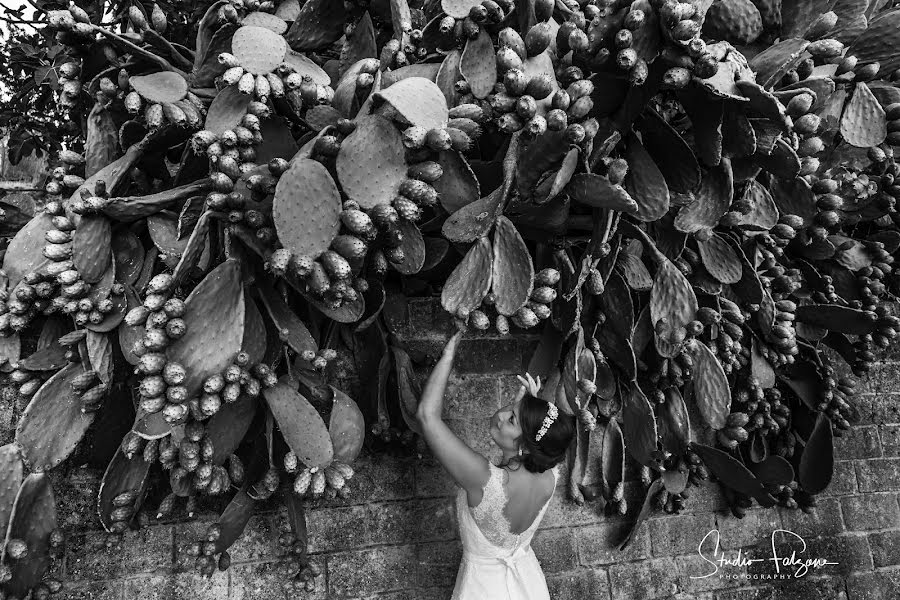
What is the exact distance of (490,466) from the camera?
62.4 inches

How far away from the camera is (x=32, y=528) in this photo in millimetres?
1338

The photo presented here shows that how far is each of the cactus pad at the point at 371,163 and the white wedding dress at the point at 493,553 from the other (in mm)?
835

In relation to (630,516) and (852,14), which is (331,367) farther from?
(852,14)

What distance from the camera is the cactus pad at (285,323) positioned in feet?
4.52

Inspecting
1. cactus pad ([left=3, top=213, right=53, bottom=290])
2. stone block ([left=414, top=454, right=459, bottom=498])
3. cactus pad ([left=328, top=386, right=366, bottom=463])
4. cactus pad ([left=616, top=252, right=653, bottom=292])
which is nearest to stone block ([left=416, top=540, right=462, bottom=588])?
stone block ([left=414, top=454, right=459, bottom=498])

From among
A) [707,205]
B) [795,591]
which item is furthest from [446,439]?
[795,591]

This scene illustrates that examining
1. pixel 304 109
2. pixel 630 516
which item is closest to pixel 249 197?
pixel 304 109

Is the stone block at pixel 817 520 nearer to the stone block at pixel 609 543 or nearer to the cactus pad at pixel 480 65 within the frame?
the stone block at pixel 609 543

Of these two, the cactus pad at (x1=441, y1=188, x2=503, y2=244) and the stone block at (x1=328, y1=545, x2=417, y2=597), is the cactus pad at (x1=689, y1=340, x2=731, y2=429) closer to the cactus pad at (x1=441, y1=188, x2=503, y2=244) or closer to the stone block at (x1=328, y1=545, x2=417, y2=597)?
the cactus pad at (x1=441, y1=188, x2=503, y2=244)

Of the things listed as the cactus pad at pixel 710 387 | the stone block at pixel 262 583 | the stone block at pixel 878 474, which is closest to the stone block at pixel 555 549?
the cactus pad at pixel 710 387

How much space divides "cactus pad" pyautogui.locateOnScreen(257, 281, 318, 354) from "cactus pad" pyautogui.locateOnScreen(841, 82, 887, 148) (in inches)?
63.3

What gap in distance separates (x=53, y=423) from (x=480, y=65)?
131cm

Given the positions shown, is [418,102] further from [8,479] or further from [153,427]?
[8,479]

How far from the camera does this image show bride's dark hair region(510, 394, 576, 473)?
147cm
